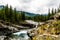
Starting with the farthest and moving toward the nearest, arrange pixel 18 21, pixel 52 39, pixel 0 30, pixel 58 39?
pixel 18 21
pixel 0 30
pixel 52 39
pixel 58 39

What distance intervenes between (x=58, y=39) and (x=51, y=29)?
170 inches

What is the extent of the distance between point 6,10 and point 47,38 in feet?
344

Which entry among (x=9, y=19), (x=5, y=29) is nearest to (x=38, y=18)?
(x=9, y=19)

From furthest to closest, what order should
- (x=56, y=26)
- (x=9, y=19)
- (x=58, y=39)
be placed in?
1. (x=9, y=19)
2. (x=56, y=26)
3. (x=58, y=39)

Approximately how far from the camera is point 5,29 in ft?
296

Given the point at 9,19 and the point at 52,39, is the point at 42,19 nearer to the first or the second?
the point at 9,19

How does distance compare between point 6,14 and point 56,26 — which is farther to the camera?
point 6,14

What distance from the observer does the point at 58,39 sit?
1750 cm

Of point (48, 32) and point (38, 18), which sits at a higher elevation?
point (48, 32)

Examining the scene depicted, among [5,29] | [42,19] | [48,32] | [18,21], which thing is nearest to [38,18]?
[42,19]

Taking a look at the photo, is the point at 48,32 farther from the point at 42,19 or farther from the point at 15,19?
the point at 42,19

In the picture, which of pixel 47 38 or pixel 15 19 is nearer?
pixel 47 38

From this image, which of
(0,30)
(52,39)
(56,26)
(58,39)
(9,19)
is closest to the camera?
(58,39)

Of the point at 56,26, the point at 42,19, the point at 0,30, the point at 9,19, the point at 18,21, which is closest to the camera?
the point at 56,26
